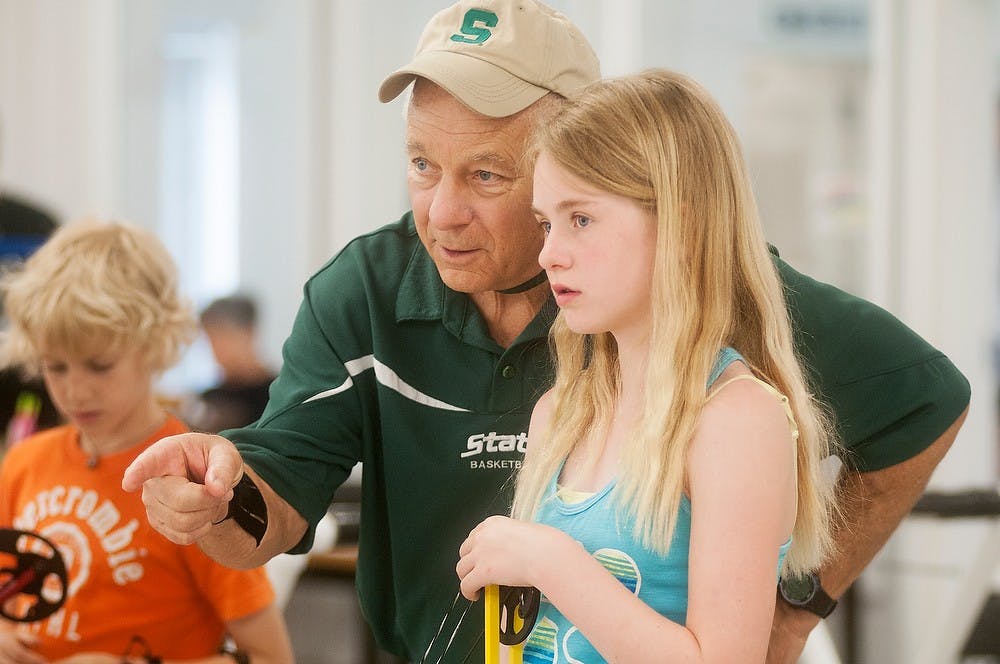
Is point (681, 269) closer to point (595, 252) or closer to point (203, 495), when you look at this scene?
point (595, 252)

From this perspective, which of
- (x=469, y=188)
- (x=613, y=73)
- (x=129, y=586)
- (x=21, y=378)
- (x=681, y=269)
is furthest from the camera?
(x=613, y=73)

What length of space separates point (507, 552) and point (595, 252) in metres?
0.32

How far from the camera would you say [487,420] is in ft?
5.30

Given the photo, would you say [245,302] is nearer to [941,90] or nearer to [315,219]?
[315,219]

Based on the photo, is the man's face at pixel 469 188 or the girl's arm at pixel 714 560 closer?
the girl's arm at pixel 714 560

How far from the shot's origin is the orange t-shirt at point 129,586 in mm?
1734

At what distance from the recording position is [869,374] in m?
1.63

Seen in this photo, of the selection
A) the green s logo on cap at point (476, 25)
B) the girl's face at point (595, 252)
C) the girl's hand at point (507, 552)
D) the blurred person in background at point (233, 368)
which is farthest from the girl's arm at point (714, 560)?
the blurred person in background at point (233, 368)

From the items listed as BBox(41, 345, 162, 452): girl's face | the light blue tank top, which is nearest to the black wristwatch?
the light blue tank top

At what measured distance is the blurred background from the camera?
4.16 metres

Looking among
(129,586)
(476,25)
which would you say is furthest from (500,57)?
(129,586)

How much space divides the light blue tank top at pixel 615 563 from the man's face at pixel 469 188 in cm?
38

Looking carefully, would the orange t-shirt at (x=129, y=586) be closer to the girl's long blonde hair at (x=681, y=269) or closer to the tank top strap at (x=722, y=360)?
the girl's long blonde hair at (x=681, y=269)

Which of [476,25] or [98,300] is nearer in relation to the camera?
[476,25]
